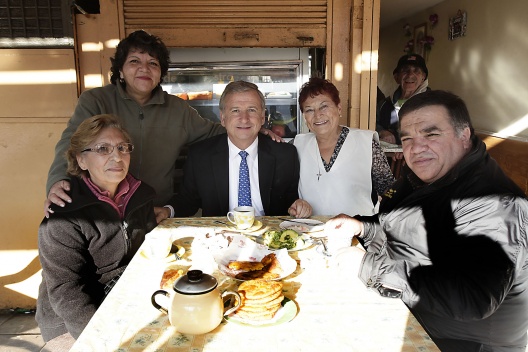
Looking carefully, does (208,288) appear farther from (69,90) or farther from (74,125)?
(69,90)

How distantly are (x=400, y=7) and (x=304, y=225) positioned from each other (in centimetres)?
614

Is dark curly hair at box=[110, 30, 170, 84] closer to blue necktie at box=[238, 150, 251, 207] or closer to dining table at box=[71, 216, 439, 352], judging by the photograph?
blue necktie at box=[238, 150, 251, 207]

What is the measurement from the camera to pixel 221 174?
258 centimetres

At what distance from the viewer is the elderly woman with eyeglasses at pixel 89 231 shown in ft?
5.59

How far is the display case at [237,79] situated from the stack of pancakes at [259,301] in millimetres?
2550

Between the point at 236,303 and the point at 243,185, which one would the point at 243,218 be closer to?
the point at 243,185

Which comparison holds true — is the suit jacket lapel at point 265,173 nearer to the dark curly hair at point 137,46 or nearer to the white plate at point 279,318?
the dark curly hair at point 137,46

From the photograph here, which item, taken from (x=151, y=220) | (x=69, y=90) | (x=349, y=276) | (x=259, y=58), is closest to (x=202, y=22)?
(x=259, y=58)

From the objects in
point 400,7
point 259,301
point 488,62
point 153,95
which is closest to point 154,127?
point 153,95

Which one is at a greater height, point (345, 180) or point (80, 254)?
point (345, 180)

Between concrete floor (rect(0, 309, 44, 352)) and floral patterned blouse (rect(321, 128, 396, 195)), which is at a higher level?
floral patterned blouse (rect(321, 128, 396, 195))

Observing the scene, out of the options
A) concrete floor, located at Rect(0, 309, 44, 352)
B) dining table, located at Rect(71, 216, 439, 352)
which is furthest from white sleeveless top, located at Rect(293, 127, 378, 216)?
concrete floor, located at Rect(0, 309, 44, 352)

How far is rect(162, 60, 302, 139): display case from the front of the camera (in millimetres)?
3551

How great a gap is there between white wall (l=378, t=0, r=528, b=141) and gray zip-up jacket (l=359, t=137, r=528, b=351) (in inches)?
149
